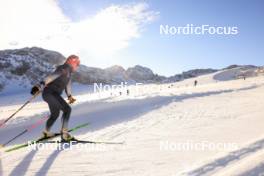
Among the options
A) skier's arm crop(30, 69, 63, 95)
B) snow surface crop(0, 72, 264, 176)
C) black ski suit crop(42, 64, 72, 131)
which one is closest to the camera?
snow surface crop(0, 72, 264, 176)

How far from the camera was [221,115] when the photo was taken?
11742 millimetres

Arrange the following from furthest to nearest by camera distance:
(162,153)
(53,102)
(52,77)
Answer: (53,102)
(52,77)
(162,153)

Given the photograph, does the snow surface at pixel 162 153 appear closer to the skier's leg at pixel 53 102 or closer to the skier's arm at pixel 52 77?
the skier's leg at pixel 53 102

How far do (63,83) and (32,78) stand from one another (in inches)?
3056

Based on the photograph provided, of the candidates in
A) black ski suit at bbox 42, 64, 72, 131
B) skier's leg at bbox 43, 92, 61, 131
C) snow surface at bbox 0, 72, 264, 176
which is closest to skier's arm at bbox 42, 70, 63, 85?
black ski suit at bbox 42, 64, 72, 131

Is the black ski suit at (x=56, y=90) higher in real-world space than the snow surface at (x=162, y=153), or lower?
higher

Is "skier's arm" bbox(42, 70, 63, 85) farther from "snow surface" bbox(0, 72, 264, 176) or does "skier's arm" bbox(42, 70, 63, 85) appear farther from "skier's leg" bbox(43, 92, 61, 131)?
"snow surface" bbox(0, 72, 264, 176)

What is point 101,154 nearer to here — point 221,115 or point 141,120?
point 141,120

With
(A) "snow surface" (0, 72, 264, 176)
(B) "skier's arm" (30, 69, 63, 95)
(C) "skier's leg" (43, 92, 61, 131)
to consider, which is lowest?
(A) "snow surface" (0, 72, 264, 176)

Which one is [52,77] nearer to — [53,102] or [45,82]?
[45,82]

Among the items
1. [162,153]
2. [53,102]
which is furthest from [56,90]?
[162,153]

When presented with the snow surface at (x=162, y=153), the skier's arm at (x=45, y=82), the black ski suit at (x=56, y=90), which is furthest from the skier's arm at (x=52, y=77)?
the snow surface at (x=162, y=153)

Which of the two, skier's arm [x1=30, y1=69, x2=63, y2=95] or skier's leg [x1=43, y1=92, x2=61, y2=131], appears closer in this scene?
skier's arm [x1=30, y1=69, x2=63, y2=95]

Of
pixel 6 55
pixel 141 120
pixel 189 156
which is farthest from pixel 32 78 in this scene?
pixel 189 156
